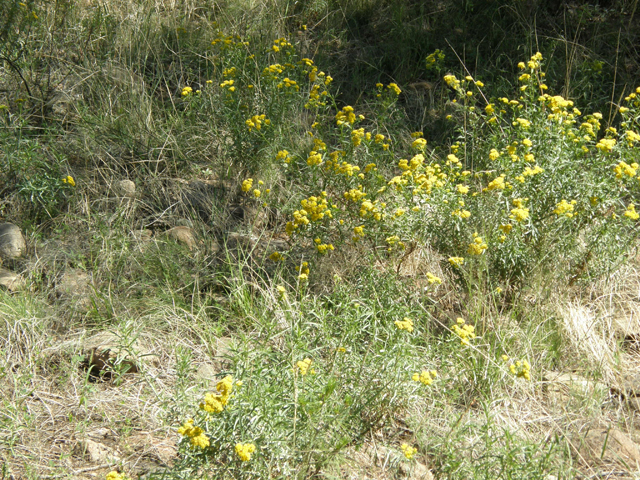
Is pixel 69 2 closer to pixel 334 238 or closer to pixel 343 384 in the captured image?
pixel 334 238

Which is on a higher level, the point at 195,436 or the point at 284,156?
the point at 284,156

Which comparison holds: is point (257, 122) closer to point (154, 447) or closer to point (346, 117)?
point (346, 117)

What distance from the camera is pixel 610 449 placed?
104 inches

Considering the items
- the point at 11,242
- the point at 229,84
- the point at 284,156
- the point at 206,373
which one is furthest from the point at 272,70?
the point at 206,373

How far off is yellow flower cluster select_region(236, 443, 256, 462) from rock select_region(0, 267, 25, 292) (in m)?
2.12

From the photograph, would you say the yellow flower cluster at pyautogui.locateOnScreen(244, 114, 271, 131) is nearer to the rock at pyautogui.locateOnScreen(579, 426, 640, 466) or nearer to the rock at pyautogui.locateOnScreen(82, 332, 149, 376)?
the rock at pyautogui.locateOnScreen(82, 332, 149, 376)

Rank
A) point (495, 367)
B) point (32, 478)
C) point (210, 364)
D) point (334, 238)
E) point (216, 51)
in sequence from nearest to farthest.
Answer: point (32, 478), point (495, 367), point (210, 364), point (334, 238), point (216, 51)

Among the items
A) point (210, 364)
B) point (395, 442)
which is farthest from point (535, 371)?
point (210, 364)

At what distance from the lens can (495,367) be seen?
2.94m

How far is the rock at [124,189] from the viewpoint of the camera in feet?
14.2

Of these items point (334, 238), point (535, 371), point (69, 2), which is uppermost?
point (69, 2)

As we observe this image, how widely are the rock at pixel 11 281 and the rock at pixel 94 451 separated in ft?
4.16

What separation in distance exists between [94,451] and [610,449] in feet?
7.22

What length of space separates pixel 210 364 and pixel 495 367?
139cm
